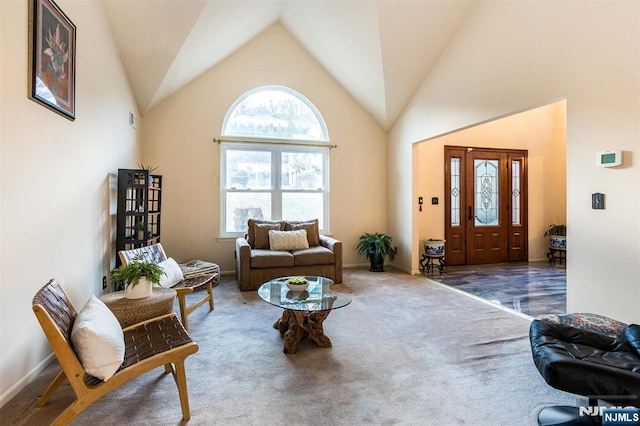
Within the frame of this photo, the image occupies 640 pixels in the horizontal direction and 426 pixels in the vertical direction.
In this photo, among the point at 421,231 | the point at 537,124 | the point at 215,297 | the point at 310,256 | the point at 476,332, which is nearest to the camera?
the point at 476,332

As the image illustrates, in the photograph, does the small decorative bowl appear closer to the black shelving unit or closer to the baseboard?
the baseboard

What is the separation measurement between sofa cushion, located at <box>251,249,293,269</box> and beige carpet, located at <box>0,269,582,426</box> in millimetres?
1064

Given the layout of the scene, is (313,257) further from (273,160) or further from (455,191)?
(455,191)

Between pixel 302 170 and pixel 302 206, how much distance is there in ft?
2.08

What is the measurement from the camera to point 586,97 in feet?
8.91

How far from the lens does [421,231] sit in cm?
579

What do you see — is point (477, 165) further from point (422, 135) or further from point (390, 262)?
point (390, 262)

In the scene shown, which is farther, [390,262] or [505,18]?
[390,262]

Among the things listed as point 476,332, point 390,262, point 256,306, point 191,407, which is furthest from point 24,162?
point 390,262

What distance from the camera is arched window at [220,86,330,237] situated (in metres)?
5.44

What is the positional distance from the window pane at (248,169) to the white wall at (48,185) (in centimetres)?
197

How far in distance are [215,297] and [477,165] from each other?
508 centimetres

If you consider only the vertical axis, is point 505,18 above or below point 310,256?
above

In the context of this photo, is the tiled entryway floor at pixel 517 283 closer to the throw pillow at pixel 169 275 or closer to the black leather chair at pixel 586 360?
the black leather chair at pixel 586 360
